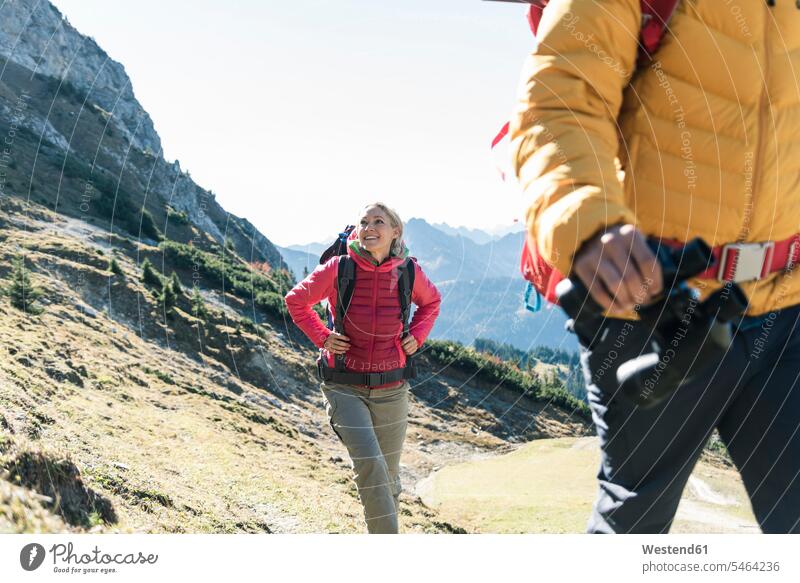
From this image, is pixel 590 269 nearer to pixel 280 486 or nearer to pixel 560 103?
pixel 560 103

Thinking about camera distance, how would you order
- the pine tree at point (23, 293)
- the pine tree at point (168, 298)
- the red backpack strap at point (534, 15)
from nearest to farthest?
the red backpack strap at point (534, 15)
the pine tree at point (23, 293)
the pine tree at point (168, 298)

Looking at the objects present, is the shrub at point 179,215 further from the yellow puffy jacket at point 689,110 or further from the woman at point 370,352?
the yellow puffy jacket at point 689,110

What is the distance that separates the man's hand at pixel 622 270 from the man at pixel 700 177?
33 centimetres

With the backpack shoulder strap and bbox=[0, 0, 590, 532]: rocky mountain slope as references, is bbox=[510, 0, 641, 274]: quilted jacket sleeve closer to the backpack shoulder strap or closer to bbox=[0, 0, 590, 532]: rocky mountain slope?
the backpack shoulder strap

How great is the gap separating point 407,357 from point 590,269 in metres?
3.01

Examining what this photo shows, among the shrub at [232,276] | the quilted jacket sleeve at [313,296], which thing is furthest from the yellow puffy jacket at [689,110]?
the shrub at [232,276]

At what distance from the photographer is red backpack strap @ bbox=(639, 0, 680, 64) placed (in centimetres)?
210

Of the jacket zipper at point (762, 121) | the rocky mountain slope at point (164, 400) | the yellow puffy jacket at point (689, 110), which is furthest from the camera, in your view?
the rocky mountain slope at point (164, 400)

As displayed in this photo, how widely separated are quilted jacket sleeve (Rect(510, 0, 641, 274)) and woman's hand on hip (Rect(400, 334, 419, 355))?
256cm

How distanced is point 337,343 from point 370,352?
23 centimetres

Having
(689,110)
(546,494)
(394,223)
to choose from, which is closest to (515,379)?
(546,494)

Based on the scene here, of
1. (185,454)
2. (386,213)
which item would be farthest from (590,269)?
(185,454)

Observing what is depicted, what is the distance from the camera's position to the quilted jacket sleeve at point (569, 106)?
185cm

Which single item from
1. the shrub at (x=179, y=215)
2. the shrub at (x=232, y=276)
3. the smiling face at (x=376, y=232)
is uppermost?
the smiling face at (x=376, y=232)
